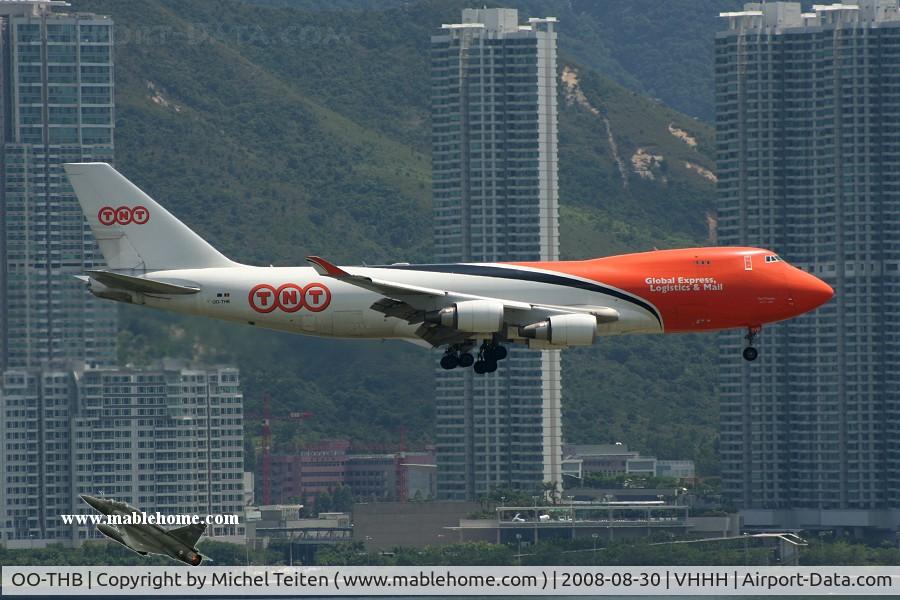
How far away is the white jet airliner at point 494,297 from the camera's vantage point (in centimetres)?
8619

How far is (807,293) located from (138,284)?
84.1 ft

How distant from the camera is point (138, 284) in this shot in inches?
3410

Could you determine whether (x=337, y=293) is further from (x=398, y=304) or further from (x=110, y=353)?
(x=110, y=353)

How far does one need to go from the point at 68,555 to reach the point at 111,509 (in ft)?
384

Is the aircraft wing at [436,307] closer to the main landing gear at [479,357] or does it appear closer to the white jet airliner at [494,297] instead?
the white jet airliner at [494,297]

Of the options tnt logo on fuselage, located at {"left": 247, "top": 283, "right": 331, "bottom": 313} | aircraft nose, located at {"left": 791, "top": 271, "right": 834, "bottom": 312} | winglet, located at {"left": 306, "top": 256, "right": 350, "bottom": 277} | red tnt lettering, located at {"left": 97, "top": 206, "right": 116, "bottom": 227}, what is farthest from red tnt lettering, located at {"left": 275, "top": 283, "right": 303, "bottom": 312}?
aircraft nose, located at {"left": 791, "top": 271, "right": 834, "bottom": 312}

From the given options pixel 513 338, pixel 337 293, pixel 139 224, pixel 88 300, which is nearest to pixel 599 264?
pixel 513 338

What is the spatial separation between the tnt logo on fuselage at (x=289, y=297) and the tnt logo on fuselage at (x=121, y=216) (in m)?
5.62

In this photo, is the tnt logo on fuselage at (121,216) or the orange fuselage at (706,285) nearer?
the orange fuselage at (706,285)

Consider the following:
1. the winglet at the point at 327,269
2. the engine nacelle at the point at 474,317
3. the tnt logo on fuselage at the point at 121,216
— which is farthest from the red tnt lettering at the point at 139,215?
the engine nacelle at the point at 474,317

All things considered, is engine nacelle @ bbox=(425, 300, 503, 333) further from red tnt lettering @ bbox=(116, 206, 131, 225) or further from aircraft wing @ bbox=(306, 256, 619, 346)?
red tnt lettering @ bbox=(116, 206, 131, 225)

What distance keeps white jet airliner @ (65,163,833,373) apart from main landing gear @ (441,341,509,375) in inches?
1.5

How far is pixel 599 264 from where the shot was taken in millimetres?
88250

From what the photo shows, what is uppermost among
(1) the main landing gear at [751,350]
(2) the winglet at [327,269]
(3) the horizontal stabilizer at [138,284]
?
(2) the winglet at [327,269]
